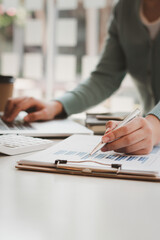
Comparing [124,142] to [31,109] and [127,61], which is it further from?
[127,61]

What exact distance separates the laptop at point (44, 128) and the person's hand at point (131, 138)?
8.9 inches

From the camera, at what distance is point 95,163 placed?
22.7 inches

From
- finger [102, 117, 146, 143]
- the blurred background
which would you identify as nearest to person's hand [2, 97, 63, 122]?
finger [102, 117, 146, 143]

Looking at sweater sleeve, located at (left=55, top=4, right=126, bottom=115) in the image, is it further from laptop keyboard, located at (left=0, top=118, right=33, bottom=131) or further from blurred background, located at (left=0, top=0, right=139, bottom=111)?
blurred background, located at (left=0, top=0, right=139, bottom=111)

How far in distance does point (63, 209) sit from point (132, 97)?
2.50 metres

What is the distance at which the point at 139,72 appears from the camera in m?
1.48

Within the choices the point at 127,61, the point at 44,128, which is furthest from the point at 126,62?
the point at 44,128

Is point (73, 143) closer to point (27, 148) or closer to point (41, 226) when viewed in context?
point (27, 148)

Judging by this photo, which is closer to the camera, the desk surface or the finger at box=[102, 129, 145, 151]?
the desk surface

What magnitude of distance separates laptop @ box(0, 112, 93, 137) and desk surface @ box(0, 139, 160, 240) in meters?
0.31

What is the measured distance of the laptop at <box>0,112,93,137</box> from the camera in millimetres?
880

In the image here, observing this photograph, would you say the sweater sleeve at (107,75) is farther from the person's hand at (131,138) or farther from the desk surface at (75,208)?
the desk surface at (75,208)

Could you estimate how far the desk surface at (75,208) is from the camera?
35 centimetres

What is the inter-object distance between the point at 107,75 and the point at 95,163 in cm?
97
